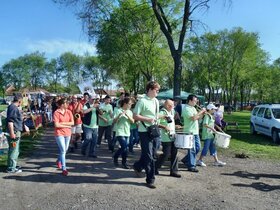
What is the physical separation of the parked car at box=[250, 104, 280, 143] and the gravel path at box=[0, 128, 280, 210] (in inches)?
296

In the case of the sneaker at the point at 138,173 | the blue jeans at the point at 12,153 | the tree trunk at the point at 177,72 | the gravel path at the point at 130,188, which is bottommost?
the gravel path at the point at 130,188

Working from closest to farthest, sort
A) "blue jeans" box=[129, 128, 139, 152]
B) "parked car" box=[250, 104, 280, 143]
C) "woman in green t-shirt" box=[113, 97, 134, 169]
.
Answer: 1. "woman in green t-shirt" box=[113, 97, 134, 169]
2. "blue jeans" box=[129, 128, 139, 152]
3. "parked car" box=[250, 104, 280, 143]

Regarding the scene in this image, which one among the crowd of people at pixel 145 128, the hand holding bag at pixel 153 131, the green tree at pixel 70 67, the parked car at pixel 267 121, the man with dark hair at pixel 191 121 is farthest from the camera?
the green tree at pixel 70 67

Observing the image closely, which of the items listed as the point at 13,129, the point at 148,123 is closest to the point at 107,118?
the point at 13,129

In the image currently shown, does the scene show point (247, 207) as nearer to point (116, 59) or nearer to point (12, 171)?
point (12, 171)

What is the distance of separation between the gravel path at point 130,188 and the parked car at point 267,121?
296 inches

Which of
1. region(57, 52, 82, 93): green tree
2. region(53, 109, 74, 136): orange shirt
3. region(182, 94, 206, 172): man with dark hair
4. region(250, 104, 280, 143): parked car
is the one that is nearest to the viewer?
region(53, 109, 74, 136): orange shirt

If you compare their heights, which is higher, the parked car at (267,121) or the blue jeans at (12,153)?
the parked car at (267,121)

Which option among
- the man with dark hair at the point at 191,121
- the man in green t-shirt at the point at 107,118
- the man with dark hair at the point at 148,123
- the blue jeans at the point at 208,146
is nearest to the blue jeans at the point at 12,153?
the man with dark hair at the point at 148,123

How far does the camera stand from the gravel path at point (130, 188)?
20.9ft

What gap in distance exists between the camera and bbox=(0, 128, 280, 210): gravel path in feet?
20.9

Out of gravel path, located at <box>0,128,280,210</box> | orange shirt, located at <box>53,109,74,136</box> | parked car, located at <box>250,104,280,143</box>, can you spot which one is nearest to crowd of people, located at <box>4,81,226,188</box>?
orange shirt, located at <box>53,109,74,136</box>

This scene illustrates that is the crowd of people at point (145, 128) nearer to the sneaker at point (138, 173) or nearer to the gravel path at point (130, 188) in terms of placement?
the sneaker at point (138, 173)

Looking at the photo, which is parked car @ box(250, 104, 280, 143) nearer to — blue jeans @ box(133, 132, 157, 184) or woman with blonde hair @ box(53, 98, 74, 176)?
blue jeans @ box(133, 132, 157, 184)
